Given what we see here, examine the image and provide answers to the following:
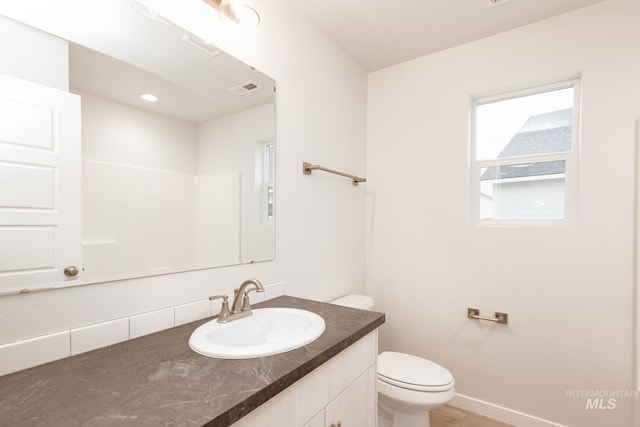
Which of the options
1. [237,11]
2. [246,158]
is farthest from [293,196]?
[237,11]

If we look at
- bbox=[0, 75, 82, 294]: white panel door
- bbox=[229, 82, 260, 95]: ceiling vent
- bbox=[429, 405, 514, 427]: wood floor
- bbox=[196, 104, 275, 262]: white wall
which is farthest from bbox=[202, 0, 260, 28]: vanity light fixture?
bbox=[429, 405, 514, 427]: wood floor

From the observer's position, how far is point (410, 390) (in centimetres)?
146

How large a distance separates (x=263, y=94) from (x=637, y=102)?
189cm

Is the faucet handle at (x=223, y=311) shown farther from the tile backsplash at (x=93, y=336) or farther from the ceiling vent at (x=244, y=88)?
the ceiling vent at (x=244, y=88)

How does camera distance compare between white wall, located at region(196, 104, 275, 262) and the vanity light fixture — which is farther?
white wall, located at region(196, 104, 275, 262)

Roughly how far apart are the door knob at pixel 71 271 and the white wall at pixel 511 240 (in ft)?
6.15

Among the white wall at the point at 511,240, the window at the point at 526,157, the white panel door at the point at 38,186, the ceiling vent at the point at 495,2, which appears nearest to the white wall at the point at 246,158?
the white panel door at the point at 38,186

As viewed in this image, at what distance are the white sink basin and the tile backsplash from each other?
101 mm

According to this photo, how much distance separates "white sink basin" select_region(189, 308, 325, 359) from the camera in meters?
0.84

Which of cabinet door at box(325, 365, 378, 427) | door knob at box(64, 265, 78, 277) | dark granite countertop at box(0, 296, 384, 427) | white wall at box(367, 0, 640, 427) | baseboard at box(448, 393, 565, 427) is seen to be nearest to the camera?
dark granite countertop at box(0, 296, 384, 427)

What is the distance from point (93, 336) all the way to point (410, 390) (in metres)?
1.34

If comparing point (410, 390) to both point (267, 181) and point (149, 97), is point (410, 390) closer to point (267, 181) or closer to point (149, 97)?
point (267, 181)

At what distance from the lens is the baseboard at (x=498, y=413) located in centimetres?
177

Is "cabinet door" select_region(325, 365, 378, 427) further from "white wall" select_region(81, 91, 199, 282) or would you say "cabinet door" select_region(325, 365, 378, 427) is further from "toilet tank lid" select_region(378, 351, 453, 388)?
"white wall" select_region(81, 91, 199, 282)
